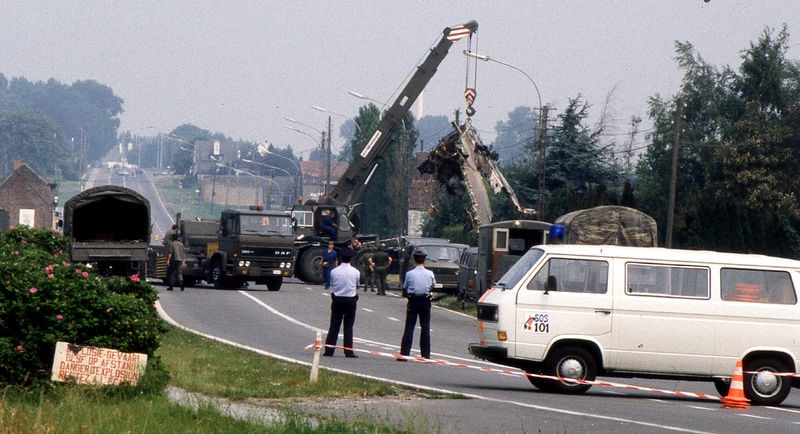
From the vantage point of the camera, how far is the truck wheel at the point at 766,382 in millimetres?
16125

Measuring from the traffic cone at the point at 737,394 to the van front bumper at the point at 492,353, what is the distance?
284 centimetres

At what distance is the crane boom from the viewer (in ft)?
155

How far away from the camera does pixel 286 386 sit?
15.1 metres

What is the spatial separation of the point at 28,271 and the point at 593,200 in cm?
3955

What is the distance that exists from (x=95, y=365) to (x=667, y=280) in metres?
7.75

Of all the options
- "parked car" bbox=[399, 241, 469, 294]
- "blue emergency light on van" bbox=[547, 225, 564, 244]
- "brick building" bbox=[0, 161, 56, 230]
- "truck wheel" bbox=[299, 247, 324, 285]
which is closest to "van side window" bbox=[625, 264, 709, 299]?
"blue emergency light on van" bbox=[547, 225, 564, 244]

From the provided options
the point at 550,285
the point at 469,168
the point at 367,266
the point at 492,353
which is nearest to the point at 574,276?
the point at 550,285

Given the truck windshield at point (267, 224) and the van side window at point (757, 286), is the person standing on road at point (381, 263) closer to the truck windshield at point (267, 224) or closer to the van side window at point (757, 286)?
the truck windshield at point (267, 224)

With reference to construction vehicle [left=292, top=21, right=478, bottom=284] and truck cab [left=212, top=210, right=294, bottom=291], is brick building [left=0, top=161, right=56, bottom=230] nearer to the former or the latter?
construction vehicle [left=292, top=21, right=478, bottom=284]

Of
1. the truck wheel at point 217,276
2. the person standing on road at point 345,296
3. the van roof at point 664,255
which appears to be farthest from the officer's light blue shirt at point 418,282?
the truck wheel at point 217,276

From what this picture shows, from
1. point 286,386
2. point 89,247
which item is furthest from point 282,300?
point 286,386

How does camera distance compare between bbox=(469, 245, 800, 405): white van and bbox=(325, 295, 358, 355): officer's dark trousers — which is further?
bbox=(325, 295, 358, 355): officer's dark trousers

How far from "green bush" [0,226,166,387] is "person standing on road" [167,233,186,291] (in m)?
25.6

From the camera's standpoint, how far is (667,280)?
53.6 feet
